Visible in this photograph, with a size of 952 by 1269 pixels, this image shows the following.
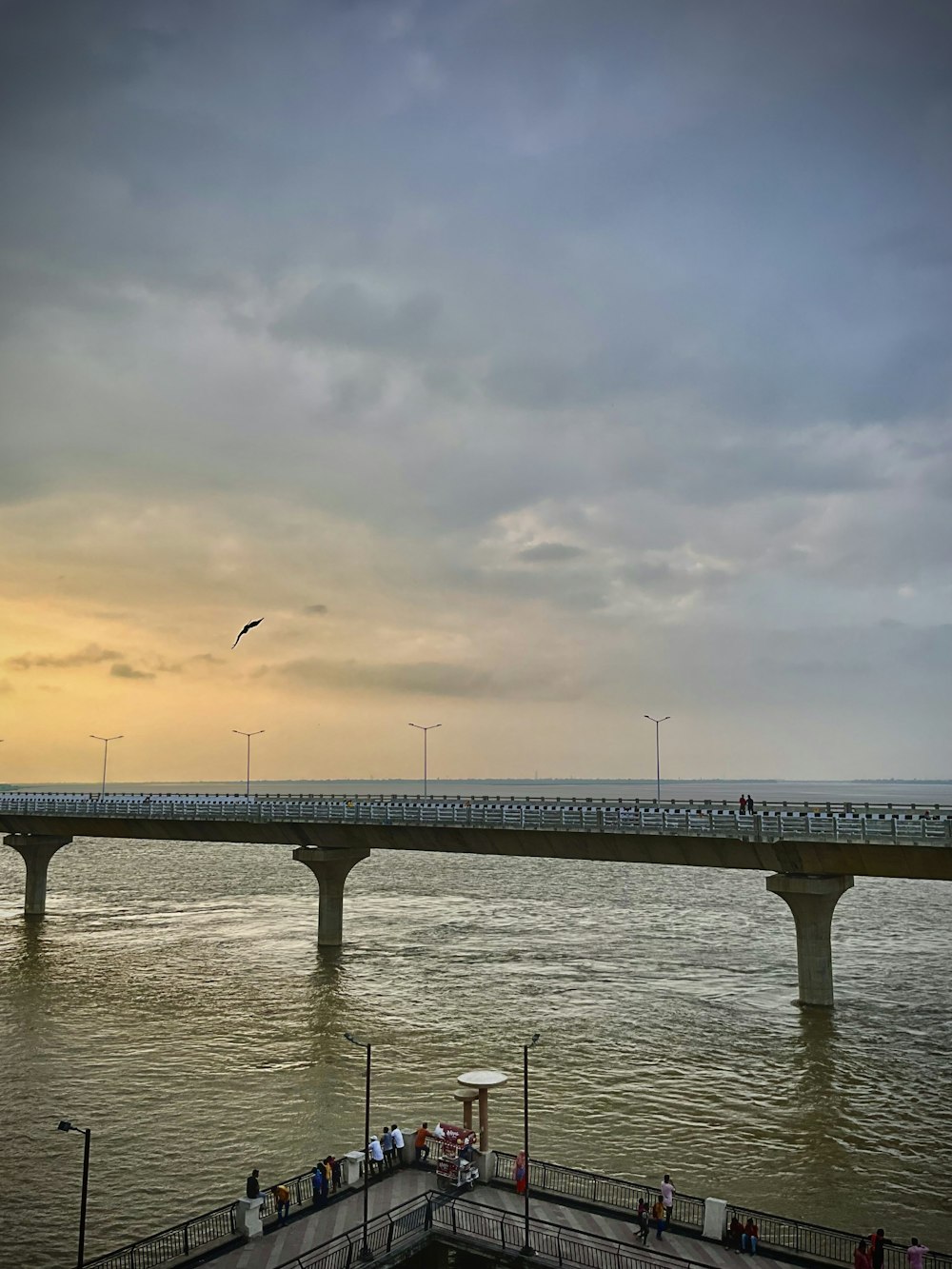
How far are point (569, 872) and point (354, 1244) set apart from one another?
129189mm

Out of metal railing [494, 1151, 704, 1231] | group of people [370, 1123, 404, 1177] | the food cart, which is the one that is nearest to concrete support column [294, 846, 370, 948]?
group of people [370, 1123, 404, 1177]

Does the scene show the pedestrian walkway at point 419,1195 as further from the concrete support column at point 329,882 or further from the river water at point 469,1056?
the concrete support column at point 329,882

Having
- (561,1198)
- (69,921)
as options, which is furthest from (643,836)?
(69,921)

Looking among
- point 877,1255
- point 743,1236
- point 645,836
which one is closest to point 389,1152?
point 743,1236

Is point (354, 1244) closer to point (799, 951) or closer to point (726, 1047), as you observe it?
point (726, 1047)

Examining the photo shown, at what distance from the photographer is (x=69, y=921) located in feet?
255

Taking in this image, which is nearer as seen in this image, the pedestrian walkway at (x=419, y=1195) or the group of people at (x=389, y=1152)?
the pedestrian walkway at (x=419, y=1195)

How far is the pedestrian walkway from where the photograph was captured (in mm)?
20797

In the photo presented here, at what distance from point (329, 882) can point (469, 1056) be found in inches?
989

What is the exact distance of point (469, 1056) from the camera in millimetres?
38688

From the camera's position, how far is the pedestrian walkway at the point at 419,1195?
20.8 m

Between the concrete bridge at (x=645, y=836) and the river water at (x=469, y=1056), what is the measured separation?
16.3 feet

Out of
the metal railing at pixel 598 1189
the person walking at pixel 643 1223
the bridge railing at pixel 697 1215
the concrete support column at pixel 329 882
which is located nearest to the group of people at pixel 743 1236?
the bridge railing at pixel 697 1215

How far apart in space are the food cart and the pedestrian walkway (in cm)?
35
